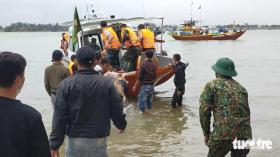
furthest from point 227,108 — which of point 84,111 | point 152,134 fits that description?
point 152,134

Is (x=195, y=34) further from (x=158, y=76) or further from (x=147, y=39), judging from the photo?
(x=147, y=39)

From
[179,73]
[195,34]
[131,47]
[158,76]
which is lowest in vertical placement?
[195,34]

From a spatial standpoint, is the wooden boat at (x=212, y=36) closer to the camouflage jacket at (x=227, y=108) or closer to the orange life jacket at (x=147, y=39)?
the orange life jacket at (x=147, y=39)

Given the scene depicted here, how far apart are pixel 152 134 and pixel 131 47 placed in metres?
4.40

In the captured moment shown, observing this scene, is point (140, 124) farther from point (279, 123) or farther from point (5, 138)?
point (5, 138)

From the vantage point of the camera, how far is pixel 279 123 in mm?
10484

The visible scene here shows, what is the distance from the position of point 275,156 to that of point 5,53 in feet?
19.4

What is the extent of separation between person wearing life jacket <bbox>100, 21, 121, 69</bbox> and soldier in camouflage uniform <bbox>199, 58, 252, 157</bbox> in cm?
870

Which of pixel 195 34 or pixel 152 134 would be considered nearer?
pixel 152 134

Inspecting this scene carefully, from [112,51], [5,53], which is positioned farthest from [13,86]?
[112,51]

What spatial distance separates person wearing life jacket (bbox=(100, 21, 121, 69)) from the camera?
13.1 metres

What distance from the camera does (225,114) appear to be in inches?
177

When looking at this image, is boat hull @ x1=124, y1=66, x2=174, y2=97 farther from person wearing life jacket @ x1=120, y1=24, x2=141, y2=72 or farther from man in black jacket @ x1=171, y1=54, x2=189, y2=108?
man in black jacket @ x1=171, y1=54, x2=189, y2=108

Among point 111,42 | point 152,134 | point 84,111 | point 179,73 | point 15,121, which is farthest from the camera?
point 111,42
